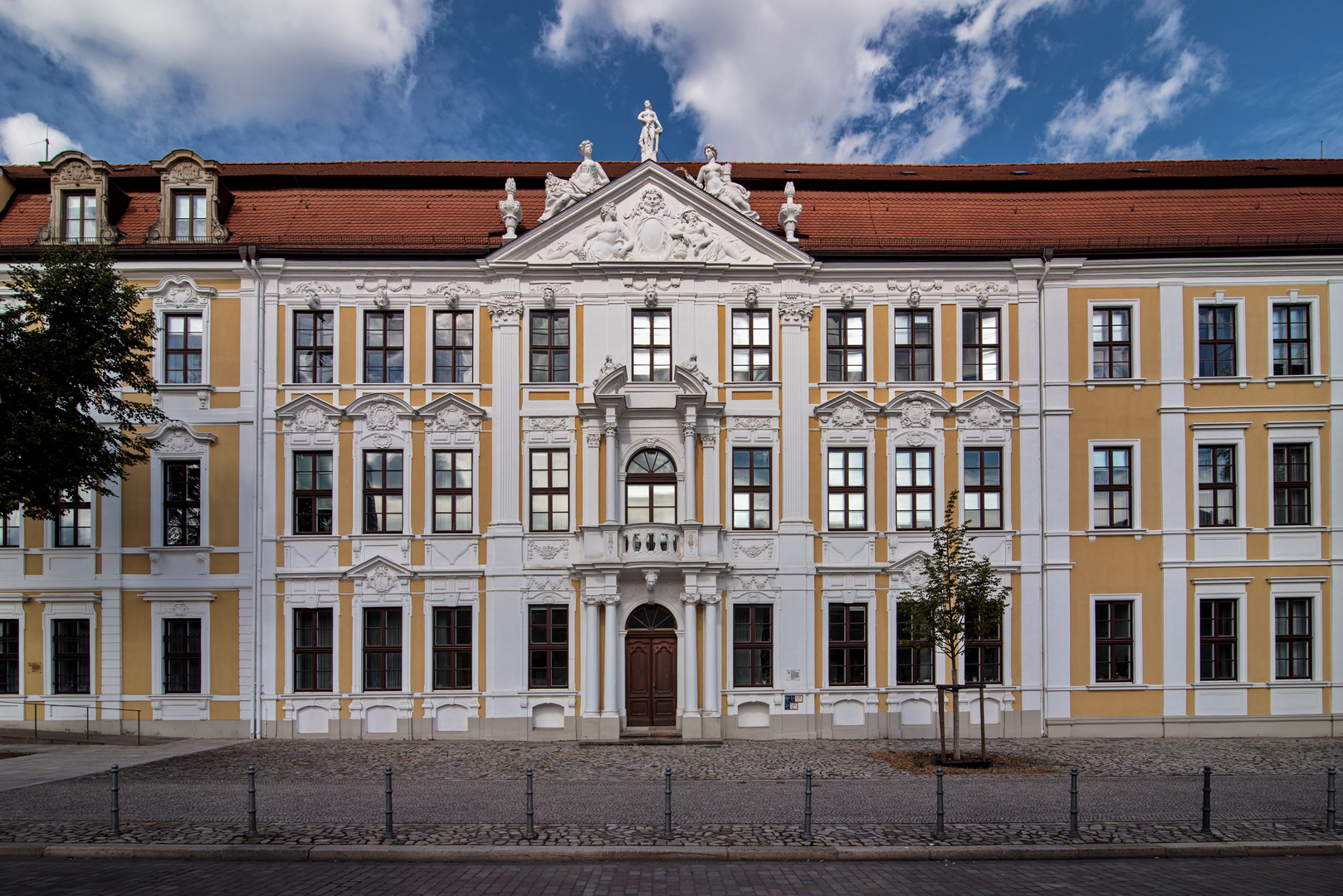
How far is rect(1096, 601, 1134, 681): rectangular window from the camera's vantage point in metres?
21.6

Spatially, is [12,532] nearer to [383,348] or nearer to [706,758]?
[383,348]

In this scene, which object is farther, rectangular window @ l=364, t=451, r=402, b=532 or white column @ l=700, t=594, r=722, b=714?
rectangular window @ l=364, t=451, r=402, b=532

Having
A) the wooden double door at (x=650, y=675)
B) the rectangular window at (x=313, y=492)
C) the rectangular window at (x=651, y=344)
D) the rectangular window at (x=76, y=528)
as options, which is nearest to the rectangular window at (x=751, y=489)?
the rectangular window at (x=651, y=344)

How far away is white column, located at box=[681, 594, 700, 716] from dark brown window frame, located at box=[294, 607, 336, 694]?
919 centimetres

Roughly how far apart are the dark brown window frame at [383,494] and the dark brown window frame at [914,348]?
13.6 meters

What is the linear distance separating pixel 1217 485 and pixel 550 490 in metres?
17.9

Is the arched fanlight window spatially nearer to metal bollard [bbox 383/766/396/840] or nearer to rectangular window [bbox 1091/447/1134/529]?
metal bollard [bbox 383/766/396/840]

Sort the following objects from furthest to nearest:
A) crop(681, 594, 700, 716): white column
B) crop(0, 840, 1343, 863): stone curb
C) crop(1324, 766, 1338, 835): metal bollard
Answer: crop(681, 594, 700, 716): white column → crop(1324, 766, 1338, 835): metal bollard → crop(0, 840, 1343, 863): stone curb

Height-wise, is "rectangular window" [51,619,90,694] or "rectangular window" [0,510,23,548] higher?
"rectangular window" [0,510,23,548]

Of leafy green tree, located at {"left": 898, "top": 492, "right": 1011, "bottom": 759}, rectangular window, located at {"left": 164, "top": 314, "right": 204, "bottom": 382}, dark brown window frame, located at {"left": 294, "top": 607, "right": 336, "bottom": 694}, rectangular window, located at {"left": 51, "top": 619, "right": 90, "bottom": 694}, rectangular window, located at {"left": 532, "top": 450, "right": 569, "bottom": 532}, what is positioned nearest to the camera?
leafy green tree, located at {"left": 898, "top": 492, "right": 1011, "bottom": 759}

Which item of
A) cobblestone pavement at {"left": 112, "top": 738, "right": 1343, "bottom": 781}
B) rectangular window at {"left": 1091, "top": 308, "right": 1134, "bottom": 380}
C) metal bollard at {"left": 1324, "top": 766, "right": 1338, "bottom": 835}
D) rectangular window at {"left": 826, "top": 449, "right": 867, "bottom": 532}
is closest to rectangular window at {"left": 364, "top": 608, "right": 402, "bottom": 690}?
cobblestone pavement at {"left": 112, "top": 738, "right": 1343, "bottom": 781}

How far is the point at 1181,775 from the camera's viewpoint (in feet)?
52.9

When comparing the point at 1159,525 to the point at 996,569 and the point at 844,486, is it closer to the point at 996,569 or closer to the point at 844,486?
the point at 996,569

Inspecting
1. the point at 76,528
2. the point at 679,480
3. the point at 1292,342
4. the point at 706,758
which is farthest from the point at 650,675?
the point at 1292,342
